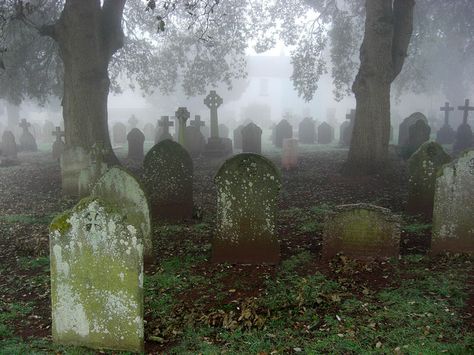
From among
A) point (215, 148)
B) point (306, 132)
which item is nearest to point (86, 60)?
point (215, 148)

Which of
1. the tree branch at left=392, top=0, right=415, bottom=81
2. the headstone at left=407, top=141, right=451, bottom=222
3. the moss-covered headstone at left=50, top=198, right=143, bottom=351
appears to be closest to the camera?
the moss-covered headstone at left=50, top=198, right=143, bottom=351

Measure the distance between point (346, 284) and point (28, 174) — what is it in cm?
1258

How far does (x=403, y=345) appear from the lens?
4.07 metres

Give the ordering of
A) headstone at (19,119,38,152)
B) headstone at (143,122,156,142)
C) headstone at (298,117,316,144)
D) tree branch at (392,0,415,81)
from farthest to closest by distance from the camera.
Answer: headstone at (143,122,156,142), headstone at (298,117,316,144), headstone at (19,119,38,152), tree branch at (392,0,415,81)

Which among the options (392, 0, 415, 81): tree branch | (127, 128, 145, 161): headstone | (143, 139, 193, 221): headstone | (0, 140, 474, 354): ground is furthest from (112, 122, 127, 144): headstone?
(143, 139, 193, 221): headstone

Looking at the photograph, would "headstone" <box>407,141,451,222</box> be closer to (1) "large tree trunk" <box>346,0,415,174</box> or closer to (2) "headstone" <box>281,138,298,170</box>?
(1) "large tree trunk" <box>346,0,415,174</box>

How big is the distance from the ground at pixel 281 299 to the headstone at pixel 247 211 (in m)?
0.22

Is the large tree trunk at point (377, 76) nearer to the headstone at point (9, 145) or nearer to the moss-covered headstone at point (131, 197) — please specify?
the moss-covered headstone at point (131, 197)

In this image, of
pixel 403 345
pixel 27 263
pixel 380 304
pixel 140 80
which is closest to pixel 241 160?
pixel 380 304

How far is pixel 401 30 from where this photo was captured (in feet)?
40.1

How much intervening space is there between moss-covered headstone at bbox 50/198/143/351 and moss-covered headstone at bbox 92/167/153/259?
6.92 ft

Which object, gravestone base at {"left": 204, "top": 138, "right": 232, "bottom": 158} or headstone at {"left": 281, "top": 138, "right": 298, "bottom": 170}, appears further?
gravestone base at {"left": 204, "top": 138, "right": 232, "bottom": 158}

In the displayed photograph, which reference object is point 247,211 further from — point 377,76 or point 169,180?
point 377,76

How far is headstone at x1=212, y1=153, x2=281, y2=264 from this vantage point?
606cm
